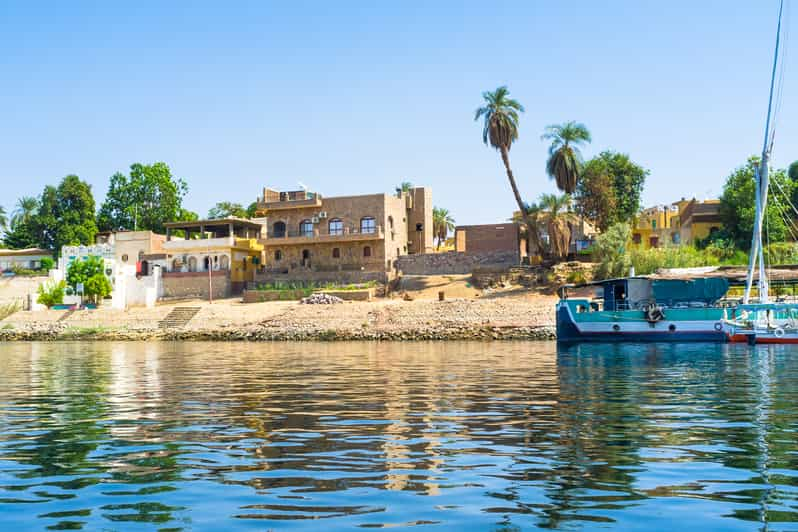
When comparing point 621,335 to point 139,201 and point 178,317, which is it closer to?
point 178,317

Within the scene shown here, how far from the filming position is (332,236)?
2477 inches

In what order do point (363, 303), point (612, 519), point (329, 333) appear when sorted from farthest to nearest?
point (363, 303) < point (329, 333) < point (612, 519)

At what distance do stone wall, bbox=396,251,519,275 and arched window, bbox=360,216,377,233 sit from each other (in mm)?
4006

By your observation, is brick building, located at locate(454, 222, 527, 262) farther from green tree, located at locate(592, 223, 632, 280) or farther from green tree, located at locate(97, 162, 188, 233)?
green tree, located at locate(97, 162, 188, 233)

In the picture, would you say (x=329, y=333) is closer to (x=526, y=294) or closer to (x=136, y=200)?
(x=526, y=294)

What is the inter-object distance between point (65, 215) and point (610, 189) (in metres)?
59.0

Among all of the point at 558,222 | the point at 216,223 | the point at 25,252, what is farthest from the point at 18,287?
the point at 558,222

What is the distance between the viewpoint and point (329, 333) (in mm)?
48188

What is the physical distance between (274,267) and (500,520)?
200 feet

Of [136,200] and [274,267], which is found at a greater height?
[136,200]

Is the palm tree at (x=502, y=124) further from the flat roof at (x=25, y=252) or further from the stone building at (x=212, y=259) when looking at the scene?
the flat roof at (x=25, y=252)

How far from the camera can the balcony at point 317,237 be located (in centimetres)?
6184

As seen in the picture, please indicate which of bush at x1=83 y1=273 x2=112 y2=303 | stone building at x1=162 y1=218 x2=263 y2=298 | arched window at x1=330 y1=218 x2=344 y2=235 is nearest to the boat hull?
arched window at x1=330 y1=218 x2=344 y2=235

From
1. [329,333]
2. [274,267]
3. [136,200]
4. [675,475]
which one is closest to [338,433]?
[675,475]
